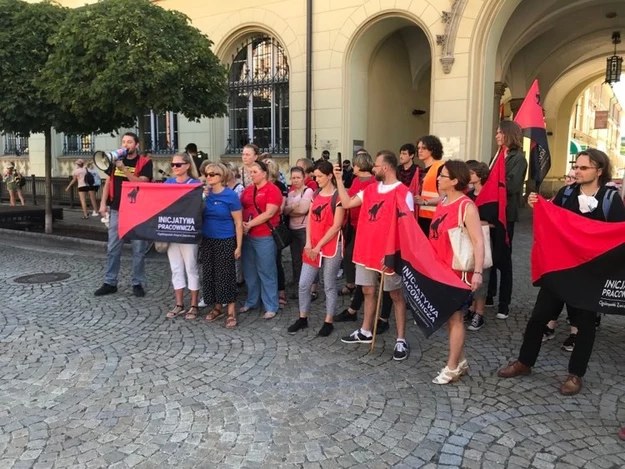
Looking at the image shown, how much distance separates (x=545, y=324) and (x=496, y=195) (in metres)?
1.73

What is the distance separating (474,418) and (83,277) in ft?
20.2

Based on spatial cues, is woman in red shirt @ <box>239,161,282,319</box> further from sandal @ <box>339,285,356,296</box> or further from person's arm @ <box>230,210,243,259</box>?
sandal @ <box>339,285,356,296</box>

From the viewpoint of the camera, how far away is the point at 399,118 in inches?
618

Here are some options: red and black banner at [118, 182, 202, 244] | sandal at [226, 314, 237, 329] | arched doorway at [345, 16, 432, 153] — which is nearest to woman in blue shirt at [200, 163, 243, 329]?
sandal at [226, 314, 237, 329]

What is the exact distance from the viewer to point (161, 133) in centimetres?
1677

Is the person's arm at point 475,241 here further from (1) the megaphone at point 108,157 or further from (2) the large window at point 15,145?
(2) the large window at point 15,145

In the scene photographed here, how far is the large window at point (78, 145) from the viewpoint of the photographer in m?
18.8

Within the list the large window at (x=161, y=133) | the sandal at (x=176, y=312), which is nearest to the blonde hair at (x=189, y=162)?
the sandal at (x=176, y=312)

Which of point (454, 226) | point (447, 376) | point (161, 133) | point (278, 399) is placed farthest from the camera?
point (161, 133)

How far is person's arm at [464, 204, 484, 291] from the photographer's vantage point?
157 inches

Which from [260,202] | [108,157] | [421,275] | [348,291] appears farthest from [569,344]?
[108,157]

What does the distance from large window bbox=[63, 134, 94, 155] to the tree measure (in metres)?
8.39

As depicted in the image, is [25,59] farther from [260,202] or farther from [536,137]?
[536,137]

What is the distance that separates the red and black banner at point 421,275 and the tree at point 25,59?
318 inches
